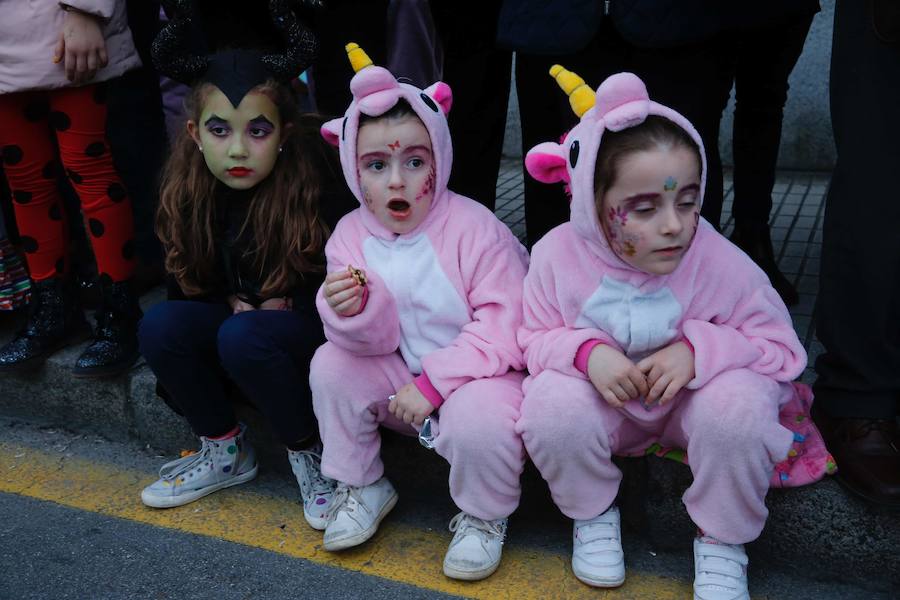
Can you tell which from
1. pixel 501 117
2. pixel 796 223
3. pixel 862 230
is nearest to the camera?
pixel 862 230

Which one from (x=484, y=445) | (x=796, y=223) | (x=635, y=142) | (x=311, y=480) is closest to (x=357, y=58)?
(x=635, y=142)

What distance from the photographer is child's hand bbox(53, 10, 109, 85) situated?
8.29ft

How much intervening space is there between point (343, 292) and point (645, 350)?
2.23ft

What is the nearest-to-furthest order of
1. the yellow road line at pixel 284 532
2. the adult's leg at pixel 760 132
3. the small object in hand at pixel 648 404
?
the small object in hand at pixel 648 404 < the yellow road line at pixel 284 532 < the adult's leg at pixel 760 132

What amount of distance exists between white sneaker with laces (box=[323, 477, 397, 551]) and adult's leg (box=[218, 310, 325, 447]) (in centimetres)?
21

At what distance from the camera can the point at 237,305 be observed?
8.37 feet

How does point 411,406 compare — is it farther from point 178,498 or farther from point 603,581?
point 178,498

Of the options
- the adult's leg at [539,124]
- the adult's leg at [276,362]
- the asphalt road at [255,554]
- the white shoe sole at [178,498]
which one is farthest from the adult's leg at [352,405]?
the adult's leg at [539,124]

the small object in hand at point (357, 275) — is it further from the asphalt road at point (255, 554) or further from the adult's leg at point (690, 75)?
the adult's leg at point (690, 75)

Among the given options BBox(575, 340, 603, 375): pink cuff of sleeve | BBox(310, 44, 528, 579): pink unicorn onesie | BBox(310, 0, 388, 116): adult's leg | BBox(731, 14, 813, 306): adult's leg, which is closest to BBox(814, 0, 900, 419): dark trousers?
BBox(575, 340, 603, 375): pink cuff of sleeve

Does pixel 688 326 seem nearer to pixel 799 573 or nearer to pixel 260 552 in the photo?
pixel 799 573

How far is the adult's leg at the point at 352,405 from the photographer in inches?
86.7

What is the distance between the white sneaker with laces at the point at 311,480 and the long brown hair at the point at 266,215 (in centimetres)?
44

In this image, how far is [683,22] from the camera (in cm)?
211
